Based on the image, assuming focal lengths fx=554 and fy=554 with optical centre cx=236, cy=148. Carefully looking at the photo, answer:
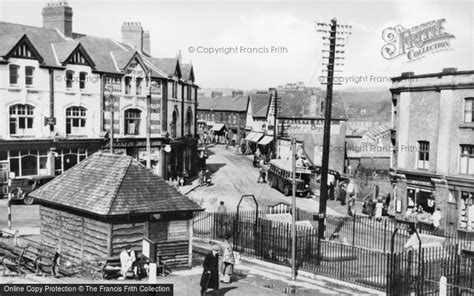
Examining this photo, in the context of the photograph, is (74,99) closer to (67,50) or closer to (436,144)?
(67,50)

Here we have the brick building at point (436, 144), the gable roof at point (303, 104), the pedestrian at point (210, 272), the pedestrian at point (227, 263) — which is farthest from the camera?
the gable roof at point (303, 104)

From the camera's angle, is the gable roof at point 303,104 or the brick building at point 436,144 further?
the gable roof at point 303,104

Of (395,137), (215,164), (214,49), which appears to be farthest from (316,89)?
(214,49)

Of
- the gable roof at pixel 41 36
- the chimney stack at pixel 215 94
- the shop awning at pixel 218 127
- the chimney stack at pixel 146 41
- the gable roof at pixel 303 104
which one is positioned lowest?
the shop awning at pixel 218 127

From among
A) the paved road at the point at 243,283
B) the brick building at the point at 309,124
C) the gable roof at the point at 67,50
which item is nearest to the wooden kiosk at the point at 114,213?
the paved road at the point at 243,283

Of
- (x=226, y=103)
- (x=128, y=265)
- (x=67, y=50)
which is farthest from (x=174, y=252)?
(x=226, y=103)

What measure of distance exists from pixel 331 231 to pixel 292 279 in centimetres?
→ 1040

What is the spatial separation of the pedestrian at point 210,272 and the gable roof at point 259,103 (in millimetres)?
58713

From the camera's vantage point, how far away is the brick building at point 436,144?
101ft

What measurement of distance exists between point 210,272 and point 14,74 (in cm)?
2585

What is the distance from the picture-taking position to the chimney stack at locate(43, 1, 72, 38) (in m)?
43.5

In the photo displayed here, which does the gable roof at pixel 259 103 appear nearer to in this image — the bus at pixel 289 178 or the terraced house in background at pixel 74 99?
the terraced house in background at pixel 74 99

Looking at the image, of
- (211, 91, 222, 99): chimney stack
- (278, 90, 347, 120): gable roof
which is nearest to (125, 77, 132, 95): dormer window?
(278, 90, 347, 120): gable roof

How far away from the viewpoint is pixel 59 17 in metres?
43.6
